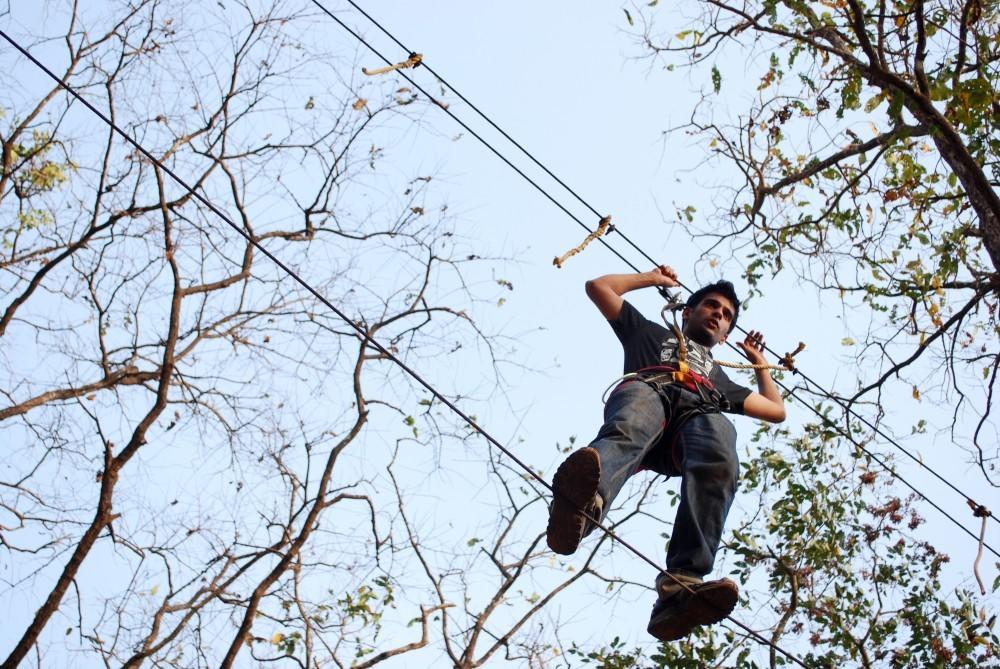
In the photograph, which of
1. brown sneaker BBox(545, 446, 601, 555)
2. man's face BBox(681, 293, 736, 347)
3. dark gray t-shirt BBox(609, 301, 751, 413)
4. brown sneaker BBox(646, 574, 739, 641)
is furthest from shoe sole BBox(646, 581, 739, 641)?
man's face BBox(681, 293, 736, 347)

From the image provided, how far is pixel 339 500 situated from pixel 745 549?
276 cm

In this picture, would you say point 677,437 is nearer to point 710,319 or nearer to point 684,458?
point 684,458

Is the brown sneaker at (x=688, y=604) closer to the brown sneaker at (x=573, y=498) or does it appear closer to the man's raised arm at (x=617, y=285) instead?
the brown sneaker at (x=573, y=498)

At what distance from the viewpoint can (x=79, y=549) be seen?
288 inches

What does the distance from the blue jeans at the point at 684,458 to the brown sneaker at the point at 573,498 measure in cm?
9

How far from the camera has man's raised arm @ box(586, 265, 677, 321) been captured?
4566mm

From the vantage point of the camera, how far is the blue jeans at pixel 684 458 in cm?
396

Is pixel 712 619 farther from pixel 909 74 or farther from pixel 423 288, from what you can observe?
pixel 423 288

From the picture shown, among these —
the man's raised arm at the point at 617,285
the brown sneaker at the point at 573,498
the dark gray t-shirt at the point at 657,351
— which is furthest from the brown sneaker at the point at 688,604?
the man's raised arm at the point at 617,285

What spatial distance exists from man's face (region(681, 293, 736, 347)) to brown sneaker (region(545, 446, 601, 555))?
1.14 metres

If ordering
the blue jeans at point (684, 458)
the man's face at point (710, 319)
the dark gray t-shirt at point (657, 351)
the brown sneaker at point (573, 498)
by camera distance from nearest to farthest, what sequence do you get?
the brown sneaker at point (573, 498) → the blue jeans at point (684, 458) → the dark gray t-shirt at point (657, 351) → the man's face at point (710, 319)

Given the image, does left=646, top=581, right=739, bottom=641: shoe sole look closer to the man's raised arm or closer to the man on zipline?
the man on zipline

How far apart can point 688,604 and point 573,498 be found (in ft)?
1.69

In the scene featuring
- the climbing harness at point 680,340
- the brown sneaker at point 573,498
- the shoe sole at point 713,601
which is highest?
the climbing harness at point 680,340
